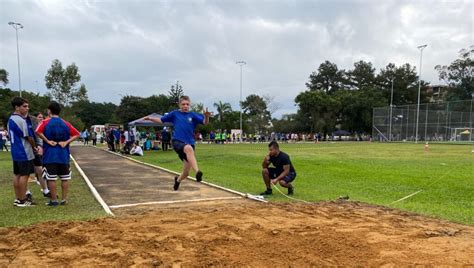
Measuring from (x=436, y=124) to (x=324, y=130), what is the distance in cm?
2488

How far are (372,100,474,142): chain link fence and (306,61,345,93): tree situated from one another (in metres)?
34.8

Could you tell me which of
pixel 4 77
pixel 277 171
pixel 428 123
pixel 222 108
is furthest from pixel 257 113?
pixel 277 171

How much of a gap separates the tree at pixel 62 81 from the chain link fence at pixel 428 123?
51913 mm

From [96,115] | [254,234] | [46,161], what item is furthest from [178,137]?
[96,115]

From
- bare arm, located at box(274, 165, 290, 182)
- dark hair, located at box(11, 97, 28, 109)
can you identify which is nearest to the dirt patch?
bare arm, located at box(274, 165, 290, 182)

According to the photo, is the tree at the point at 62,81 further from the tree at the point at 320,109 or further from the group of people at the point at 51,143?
the group of people at the point at 51,143

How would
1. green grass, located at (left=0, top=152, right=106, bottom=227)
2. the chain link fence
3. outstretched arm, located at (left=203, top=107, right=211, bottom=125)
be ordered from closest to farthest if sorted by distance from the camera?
green grass, located at (left=0, top=152, right=106, bottom=227) < outstretched arm, located at (left=203, top=107, right=211, bottom=125) < the chain link fence

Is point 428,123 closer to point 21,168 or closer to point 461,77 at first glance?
point 461,77

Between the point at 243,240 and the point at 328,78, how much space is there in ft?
312

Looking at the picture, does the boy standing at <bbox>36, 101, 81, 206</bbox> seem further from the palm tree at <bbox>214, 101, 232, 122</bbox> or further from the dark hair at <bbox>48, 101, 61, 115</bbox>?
the palm tree at <bbox>214, 101, 232, 122</bbox>

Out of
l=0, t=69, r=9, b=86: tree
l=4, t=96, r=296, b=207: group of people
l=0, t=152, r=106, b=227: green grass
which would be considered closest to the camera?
l=0, t=152, r=106, b=227: green grass

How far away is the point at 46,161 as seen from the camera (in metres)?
6.80

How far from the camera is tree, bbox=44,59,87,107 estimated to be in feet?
213

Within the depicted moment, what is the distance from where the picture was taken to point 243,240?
15.1 ft
